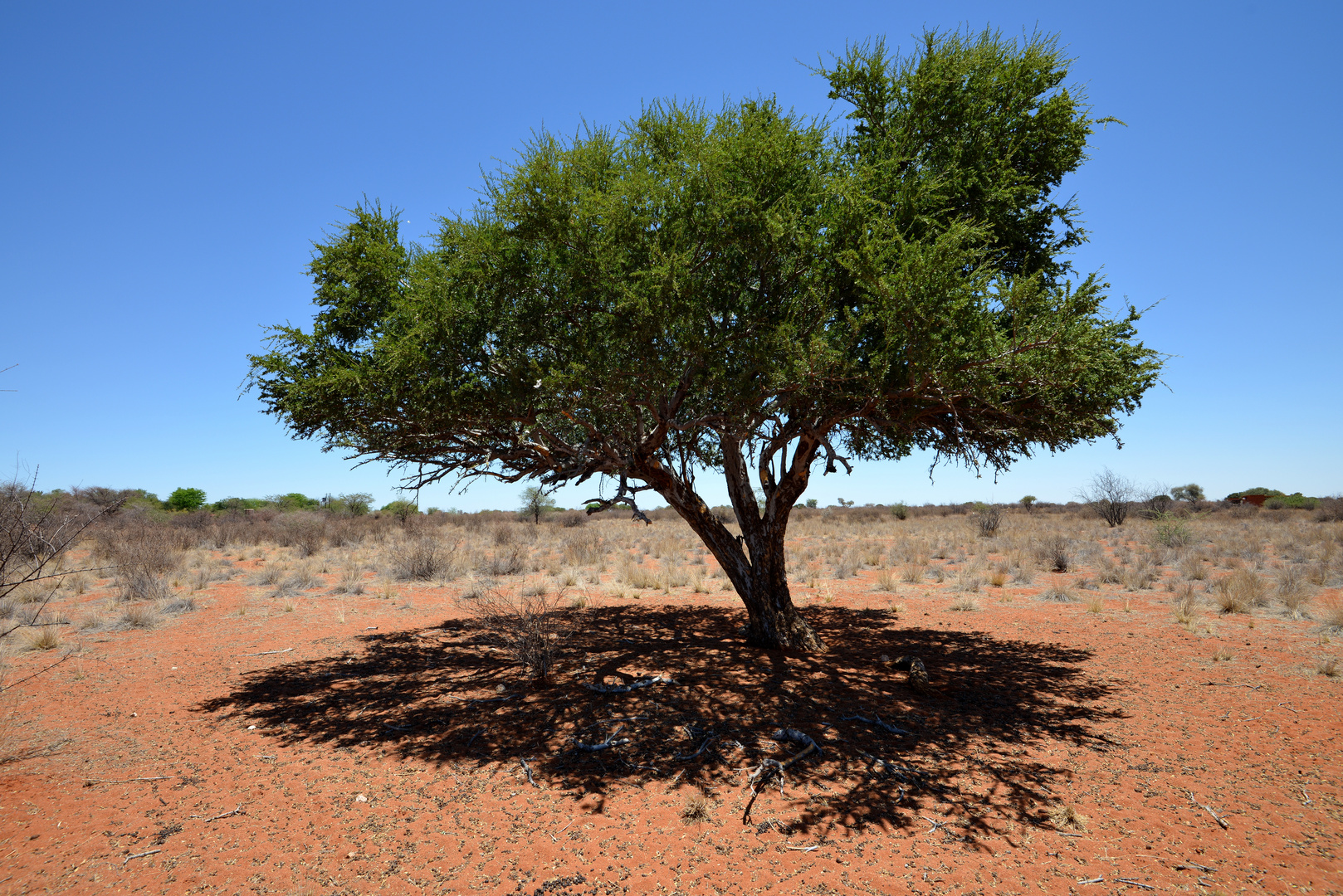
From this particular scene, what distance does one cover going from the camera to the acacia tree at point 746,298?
23.4 feet

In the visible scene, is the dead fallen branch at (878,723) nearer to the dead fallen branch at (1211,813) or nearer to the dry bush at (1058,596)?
the dead fallen branch at (1211,813)

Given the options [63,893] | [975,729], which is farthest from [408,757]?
[975,729]

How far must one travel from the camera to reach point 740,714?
7.68m

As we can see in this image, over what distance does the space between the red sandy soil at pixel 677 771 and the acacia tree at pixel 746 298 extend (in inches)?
129

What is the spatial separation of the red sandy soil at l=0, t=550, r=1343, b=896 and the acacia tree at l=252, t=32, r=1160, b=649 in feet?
10.7

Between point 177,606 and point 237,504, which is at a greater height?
point 237,504

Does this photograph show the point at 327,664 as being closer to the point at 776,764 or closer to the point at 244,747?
the point at 244,747

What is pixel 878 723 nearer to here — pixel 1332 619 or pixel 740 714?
pixel 740 714

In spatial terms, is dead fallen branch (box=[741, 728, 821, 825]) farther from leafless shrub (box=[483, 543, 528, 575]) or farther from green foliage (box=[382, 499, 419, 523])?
green foliage (box=[382, 499, 419, 523])

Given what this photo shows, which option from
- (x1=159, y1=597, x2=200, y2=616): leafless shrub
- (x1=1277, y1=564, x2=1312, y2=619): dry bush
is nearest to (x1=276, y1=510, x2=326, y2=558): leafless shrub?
(x1=159, y1=597, x2=200, y2=616): leafless shrub

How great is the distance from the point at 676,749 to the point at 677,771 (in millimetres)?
449

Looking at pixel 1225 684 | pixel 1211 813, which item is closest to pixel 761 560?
pixel 1211 813

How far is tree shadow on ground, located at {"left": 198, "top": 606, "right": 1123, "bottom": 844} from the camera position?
20.0ft

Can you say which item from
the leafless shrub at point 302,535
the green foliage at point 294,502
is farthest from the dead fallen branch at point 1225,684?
the green foliage at point 294,502
